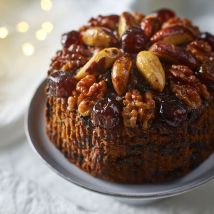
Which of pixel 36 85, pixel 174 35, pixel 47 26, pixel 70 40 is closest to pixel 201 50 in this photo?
pixel 174 35

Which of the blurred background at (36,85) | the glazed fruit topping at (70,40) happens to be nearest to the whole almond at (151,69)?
the glazed fruit topping at (70,40)

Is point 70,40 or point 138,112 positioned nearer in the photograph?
point 138,112

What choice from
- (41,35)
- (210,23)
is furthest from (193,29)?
(41,35)

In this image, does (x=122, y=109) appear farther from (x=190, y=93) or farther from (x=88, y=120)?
(x=190, y=93)

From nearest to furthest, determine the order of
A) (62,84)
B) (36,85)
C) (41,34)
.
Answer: (62,84) < (36,85) < (41,34)

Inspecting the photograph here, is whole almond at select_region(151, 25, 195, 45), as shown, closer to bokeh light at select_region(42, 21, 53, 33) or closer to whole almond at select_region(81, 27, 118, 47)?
whole almond at select_region(81, 27, 118, 47)

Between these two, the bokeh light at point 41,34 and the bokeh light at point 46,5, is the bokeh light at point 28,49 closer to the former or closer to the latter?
the bokeh light at point 41,34

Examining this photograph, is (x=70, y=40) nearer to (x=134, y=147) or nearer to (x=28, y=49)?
(x=134, y=147)
